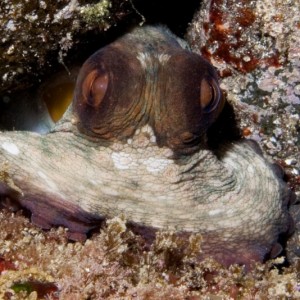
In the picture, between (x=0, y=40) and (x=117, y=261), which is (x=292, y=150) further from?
(x=0, y=40)

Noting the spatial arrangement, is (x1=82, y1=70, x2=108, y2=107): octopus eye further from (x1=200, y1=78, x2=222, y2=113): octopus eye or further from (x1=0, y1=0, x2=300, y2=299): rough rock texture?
(x1=200, y1=78, x2=222, y2=113): octopus eye


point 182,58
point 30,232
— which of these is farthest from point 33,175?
point 182,58

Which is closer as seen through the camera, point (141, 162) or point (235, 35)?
point (141, 162)

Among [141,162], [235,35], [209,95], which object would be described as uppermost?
[235,35]

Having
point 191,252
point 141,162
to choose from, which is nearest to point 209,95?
point 141,162

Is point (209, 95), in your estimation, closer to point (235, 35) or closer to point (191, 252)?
point (235, 35)

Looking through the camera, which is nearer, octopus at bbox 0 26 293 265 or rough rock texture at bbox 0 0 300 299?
rough rock texture at bbox 0 0 300 299

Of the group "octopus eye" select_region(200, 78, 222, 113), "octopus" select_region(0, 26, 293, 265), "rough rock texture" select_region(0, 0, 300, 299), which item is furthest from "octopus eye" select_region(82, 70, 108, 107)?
"octopus eye" select_region(200, 78, 222, 113)

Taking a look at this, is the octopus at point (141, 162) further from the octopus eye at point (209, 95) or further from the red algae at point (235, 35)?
the red algae at point (235, 35)
